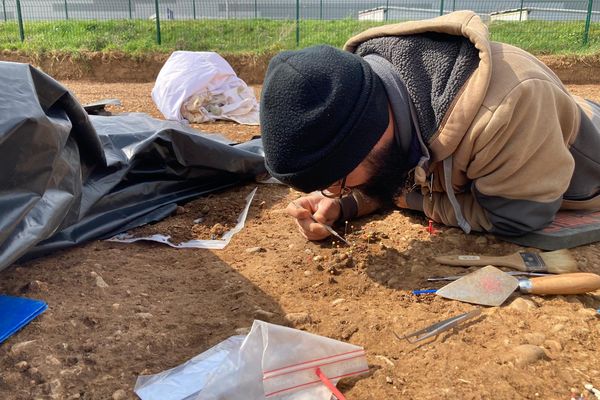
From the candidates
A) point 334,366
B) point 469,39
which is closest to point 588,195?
point 469,39

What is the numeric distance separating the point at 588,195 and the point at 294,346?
4.92ft

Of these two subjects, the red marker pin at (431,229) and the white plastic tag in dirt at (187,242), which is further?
the white plastic tag in dirt at (187,242)

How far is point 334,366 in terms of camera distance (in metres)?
1.33

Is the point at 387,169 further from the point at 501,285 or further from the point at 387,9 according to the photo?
the point at 387,9

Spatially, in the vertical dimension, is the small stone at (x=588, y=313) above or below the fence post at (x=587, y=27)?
below

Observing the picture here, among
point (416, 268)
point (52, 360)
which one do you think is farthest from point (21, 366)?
point (416, 268)

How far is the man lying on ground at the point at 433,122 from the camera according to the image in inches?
60.9

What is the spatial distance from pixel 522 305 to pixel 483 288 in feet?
0.42

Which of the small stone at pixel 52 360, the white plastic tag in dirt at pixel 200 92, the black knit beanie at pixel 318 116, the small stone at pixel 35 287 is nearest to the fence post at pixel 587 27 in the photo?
the white plastic tag in dirt at pixel 200 92

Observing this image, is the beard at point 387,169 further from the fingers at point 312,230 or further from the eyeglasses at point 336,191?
A: the fingers at point 312,230

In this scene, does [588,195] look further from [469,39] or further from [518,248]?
[469,39]

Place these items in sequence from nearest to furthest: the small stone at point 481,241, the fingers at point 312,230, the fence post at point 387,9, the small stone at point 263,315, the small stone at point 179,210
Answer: the small stone at point 263,315 → the small stone at point 481,241 → the fingers at point 312,230 → the small stone at point 179,210 → the fence post at point 387,9

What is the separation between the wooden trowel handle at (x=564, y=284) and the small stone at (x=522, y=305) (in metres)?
0.05

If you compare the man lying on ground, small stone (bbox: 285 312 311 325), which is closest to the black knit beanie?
the man lying on ground
